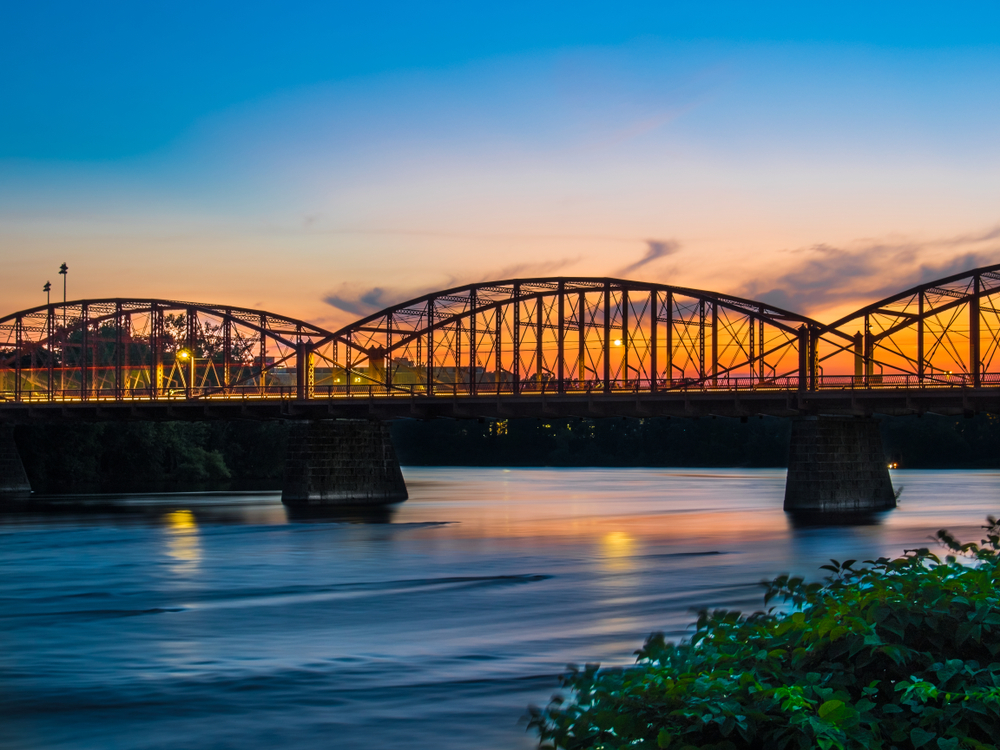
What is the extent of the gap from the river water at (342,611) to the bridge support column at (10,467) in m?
29.6

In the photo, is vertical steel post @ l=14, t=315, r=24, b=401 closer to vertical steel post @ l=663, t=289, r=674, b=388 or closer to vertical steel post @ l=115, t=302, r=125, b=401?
vertical steel post @ l=115, t=302, r=125, b=401

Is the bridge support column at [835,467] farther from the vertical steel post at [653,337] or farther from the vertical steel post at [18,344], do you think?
the vertical steel post at [18,344]

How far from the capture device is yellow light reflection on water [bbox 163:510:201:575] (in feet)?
153

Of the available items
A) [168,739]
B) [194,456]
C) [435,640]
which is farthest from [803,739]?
[194,456]

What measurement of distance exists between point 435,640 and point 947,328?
64.2 m

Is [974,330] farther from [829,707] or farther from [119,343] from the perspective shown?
[829,707]

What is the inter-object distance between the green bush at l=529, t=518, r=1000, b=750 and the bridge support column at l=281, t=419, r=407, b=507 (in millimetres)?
73062

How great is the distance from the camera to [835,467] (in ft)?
245

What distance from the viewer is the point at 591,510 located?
286 ft

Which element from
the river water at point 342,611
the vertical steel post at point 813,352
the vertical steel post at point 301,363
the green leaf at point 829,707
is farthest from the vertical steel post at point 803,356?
the green leaf at point 829,707

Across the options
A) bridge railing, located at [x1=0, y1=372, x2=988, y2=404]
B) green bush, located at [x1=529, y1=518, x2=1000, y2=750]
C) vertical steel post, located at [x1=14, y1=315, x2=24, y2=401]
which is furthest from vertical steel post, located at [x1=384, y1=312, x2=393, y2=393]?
green bush, located at [x1=529, y1=518, x2=1000, y2=750]

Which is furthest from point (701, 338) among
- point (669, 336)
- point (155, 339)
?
point (155, 339)

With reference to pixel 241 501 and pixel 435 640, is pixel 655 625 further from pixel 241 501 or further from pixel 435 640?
pixel 241 501

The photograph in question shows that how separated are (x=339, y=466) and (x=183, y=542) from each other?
27.0 metres
